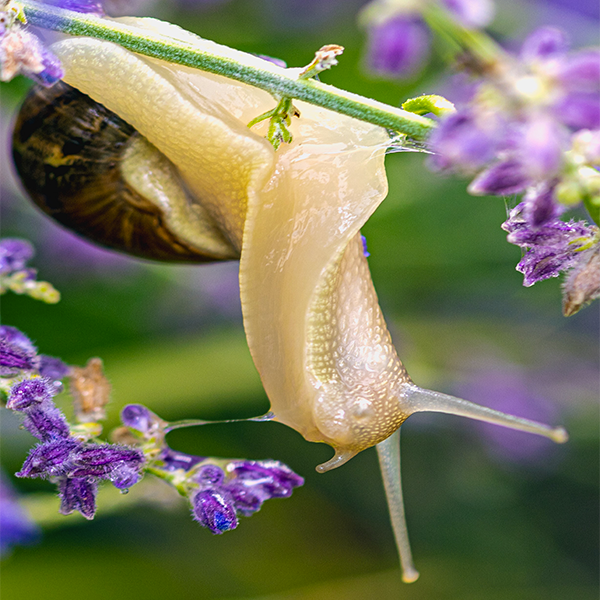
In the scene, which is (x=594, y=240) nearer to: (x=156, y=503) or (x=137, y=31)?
(x=137, y=31)

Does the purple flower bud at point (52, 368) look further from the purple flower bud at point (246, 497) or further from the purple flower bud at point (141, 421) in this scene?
the purple flower bud at point (246, 497)

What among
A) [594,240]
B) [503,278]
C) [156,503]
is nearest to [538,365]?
[503,278]

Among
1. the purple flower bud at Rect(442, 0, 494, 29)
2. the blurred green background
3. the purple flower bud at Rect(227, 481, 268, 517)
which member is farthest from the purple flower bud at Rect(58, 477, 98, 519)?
the blurred green background

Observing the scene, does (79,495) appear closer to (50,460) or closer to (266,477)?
(50,460)

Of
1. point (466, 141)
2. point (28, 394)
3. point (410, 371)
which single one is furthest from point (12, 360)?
point (410, 371)

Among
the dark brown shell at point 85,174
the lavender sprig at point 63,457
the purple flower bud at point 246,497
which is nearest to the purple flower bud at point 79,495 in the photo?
the lavender sprig at point 63,457

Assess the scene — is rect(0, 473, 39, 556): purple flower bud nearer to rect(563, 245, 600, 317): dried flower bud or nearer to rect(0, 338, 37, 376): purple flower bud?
rect(0, 338, 37, 376): purple flower bud
